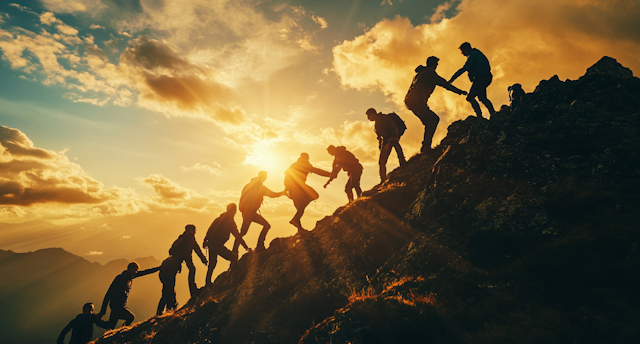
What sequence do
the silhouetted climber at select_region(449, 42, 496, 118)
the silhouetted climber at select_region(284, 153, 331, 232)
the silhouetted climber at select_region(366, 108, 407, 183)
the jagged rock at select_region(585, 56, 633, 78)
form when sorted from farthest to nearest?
the jagged rock at select_region(585, 56, 633, 78)
the silhouetted climber at select_region(366, 108, 407, 183)
the silhouetted climber at select_region(284, 153, 331, 232)
the silhouetted climber at select_region(449, 42, 496, 118)

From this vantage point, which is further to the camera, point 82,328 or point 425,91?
point 425,91

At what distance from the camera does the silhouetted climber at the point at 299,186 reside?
41.2ft

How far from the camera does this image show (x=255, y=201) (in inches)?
527

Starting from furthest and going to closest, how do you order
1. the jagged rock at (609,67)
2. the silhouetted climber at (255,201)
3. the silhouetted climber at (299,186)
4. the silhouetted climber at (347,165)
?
the jagged rock at (609,67) → the silhouetted climber at (347,165) → the silhouetted climber at (255,201) → the silhouetted climber at (299,186)

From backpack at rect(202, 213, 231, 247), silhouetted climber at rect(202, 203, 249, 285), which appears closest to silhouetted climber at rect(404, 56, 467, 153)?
silhouetted climber at rect(202, 203, 249, 285)

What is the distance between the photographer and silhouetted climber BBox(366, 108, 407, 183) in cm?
1280

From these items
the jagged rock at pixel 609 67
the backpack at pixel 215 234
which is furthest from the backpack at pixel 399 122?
the jagged rock at pixel 609 67

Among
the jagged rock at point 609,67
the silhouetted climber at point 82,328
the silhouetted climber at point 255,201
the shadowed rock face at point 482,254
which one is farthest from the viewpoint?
the jagged rock at point 609,67

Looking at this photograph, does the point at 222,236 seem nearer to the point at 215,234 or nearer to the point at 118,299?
the point at 215,234

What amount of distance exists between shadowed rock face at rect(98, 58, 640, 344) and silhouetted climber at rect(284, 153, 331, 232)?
52.5 inches

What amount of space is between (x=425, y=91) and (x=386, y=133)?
2539 mm

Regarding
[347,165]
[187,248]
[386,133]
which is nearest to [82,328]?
[187,248]

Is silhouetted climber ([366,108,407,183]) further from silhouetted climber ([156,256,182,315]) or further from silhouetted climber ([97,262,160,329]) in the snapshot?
silhouetted climber ([97,262,160,329])

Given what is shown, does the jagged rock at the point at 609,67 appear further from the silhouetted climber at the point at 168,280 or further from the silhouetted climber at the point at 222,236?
the silhouetted climber at the point at 168,280
